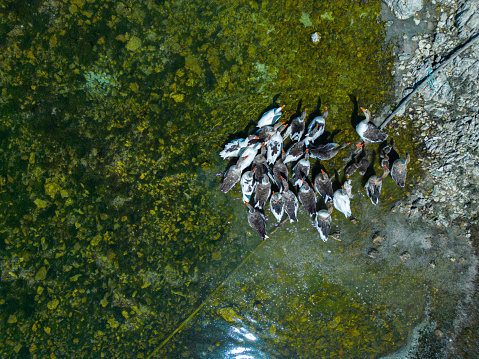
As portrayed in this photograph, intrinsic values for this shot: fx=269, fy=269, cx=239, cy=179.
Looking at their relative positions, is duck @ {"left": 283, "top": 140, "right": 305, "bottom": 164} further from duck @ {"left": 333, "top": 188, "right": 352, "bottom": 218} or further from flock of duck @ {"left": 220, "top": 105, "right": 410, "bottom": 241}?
duck @ {"left": 333, "top": 188, "right": 352, "bottom": 218}

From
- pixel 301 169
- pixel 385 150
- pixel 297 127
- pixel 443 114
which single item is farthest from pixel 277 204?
pixel 443 114

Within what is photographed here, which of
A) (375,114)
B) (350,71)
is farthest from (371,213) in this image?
(350,71)

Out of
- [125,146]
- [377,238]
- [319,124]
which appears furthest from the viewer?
[125,146]

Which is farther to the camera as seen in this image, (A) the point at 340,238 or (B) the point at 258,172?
(A) the point at 340,238

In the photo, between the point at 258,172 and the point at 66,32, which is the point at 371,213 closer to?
the point at 258,172

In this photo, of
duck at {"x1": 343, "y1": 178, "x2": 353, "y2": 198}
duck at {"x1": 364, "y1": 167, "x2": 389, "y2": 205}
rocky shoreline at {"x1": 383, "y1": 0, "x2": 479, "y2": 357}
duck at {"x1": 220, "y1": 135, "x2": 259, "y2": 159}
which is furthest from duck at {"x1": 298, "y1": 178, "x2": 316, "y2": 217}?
rocky shoreline at {"x1": 383, "y1": 0, "x2": 479, "y2": 357}

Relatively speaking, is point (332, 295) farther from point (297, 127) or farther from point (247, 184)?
point (297, 127)
